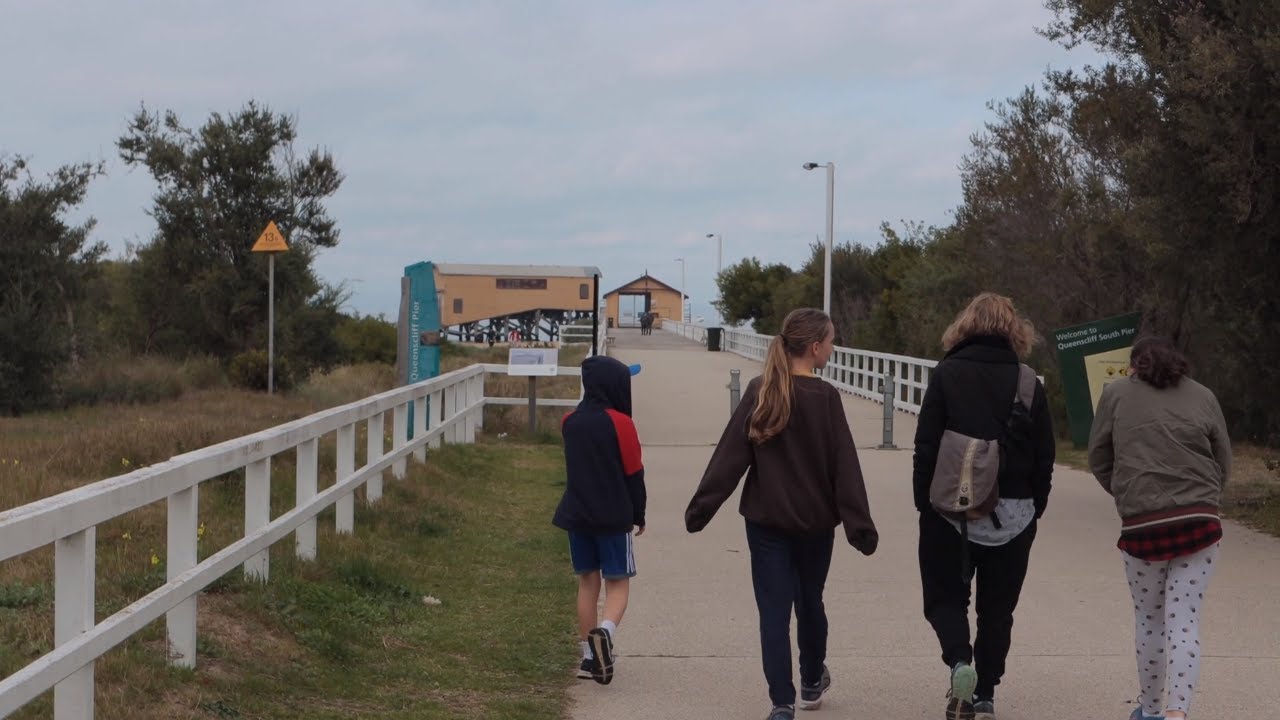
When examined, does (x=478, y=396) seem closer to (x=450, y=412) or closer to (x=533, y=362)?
(x=533, y=362)

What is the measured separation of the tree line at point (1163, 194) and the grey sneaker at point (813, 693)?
6.71 meters

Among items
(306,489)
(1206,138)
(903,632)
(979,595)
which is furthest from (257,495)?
(1206,138)

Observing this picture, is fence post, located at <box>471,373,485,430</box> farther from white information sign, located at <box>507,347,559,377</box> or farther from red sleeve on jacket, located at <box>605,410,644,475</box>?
red sleeve on jacket, located at <box>605,410,644,475</box>

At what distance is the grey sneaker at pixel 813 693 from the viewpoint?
6586mm

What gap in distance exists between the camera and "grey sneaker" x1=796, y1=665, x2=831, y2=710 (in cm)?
659

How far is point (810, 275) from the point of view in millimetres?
54719

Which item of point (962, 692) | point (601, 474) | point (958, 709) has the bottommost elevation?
point (958, 709)

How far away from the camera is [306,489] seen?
851 cm

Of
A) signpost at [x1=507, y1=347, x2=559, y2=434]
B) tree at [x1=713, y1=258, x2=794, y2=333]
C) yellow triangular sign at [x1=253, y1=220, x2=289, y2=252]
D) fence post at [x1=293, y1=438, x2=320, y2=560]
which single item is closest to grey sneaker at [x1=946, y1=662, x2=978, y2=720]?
fence post at [x1=293, y1=438, x2=320, y2=560]

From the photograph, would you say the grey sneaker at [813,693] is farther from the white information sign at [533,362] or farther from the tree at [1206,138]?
the white information sign at [533,362]

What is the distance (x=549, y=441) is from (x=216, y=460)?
46.8 feet

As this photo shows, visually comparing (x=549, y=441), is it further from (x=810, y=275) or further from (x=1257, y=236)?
(x=810, y=275)

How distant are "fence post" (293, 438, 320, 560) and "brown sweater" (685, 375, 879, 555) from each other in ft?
10.1

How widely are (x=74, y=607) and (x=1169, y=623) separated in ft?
14.0
